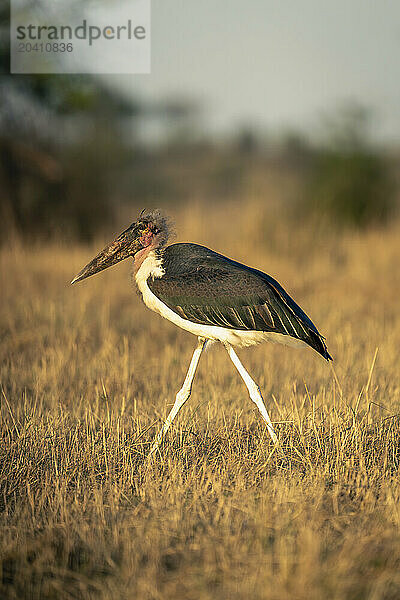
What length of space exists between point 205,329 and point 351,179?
12214 mm

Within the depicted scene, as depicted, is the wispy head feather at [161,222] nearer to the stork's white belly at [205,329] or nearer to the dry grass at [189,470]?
the stork's white belly at [205,329]

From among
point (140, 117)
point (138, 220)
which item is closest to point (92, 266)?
point (138, 220)

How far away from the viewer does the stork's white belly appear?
4.42 m

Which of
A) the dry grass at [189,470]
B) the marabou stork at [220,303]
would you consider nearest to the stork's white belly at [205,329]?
the marabou stork at [220,303]

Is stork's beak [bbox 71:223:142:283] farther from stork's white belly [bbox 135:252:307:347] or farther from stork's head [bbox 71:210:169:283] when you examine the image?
stork's white belly [bbox 135:252:307:347]

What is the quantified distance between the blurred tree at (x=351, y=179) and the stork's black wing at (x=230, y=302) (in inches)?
440

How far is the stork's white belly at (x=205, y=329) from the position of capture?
4418 millimetres

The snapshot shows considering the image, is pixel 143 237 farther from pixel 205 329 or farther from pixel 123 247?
pixel 205 329

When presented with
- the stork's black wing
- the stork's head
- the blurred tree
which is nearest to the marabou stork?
the stork's black wing

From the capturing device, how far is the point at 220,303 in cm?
438

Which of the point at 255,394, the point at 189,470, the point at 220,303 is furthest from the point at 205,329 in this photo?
the point at 189,470

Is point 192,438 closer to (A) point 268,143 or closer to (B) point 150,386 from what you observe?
(B) point 150,386

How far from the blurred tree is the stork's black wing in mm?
11186

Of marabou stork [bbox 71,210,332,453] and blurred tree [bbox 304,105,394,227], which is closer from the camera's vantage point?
marabou stork [bbox 71,210,332,453]
